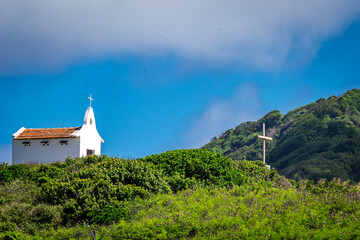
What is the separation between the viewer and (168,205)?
10.3 meters

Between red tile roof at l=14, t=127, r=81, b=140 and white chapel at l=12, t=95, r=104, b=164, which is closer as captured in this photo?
white chapel at l=12, t=95, r=104, b=164

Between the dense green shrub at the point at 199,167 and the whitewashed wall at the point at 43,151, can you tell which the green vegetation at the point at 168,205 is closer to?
the dense green shrub at the point at 199,167

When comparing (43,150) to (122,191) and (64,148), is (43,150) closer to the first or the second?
(64,148)

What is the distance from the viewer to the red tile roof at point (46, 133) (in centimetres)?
2530

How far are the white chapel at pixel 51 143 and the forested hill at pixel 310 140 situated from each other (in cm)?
2717

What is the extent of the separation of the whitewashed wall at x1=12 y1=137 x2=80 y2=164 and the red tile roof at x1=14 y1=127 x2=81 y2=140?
0.27 meters

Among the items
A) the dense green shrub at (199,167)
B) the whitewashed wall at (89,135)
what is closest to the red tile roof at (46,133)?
the whitewashed wall at (89,135)

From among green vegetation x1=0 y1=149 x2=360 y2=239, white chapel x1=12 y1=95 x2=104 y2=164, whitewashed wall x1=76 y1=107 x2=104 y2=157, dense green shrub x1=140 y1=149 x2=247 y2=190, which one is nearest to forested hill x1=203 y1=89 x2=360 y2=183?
whitewashed wall x1=76 y1=107 x2=104 y2=157

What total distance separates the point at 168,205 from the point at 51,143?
16900mm

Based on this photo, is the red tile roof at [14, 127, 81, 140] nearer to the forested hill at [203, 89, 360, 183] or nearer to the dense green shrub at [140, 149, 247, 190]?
the dense green shrub at [140, 149, 247, 190]

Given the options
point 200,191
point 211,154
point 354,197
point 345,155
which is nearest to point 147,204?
point 200,191

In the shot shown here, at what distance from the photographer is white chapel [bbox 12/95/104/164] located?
2502 cm

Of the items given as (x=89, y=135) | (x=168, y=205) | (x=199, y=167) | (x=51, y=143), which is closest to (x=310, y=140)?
(x=89, y=135)

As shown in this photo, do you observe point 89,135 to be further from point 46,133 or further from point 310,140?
point 310,140
